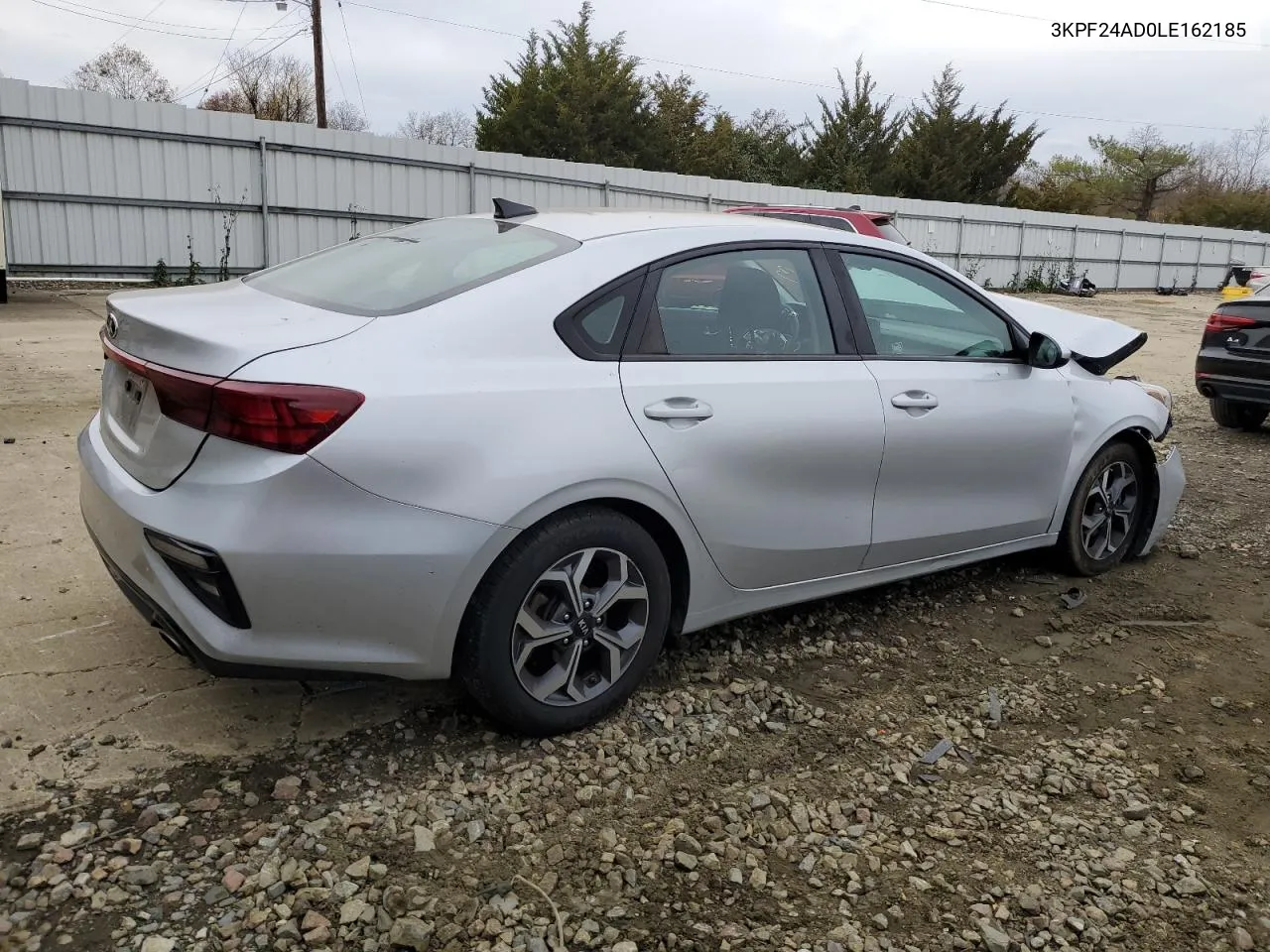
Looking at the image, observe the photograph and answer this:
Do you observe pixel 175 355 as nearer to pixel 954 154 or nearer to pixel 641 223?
pixel 641 223

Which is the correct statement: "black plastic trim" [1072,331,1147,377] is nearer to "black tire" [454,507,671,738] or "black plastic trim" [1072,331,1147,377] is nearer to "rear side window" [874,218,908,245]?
"black tire" [454,507,671,738]

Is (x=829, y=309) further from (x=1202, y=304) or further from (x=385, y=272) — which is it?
(x=1202, y=304)

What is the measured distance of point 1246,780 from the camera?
10.1ft

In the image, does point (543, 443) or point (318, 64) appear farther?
point (318, 64)

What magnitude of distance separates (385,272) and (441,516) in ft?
3.34

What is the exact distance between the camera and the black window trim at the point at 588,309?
297 centimetres

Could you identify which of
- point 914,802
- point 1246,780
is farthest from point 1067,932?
point 1246,780

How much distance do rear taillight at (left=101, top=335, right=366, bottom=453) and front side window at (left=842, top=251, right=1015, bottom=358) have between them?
79.9 inches

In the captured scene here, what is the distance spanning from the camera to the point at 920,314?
13.1 ft

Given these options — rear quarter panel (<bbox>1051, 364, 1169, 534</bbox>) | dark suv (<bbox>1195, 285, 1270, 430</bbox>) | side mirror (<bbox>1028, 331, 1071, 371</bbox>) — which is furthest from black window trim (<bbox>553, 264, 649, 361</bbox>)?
dark suv (<bbox>1195, 285, 1270, 430</bbox>)

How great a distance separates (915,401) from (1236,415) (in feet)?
22.4

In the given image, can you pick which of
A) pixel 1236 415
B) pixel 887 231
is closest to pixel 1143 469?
pixel 1236 415

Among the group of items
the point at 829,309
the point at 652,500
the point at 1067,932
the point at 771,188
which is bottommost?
the point at 1067,932

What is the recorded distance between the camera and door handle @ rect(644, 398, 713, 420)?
119 inches
